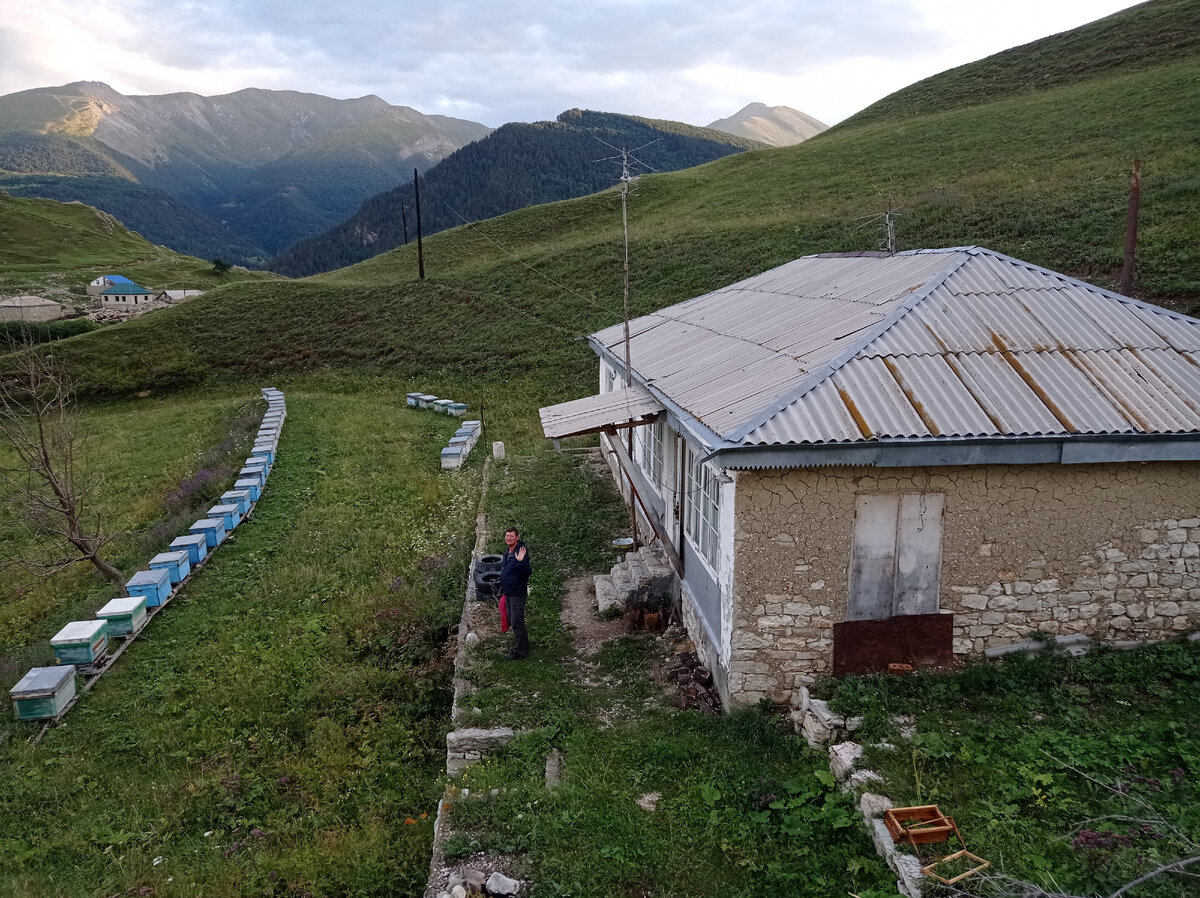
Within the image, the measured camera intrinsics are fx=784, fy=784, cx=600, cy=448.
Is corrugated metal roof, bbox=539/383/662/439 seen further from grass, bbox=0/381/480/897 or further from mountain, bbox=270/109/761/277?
mountain, bbox=270/109/761/277

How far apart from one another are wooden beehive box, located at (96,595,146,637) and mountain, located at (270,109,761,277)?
3490 inches

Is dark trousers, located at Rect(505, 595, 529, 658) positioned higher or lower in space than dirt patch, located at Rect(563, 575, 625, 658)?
higher

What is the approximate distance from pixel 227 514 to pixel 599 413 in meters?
8.30

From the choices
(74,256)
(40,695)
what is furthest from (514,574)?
(74,256)

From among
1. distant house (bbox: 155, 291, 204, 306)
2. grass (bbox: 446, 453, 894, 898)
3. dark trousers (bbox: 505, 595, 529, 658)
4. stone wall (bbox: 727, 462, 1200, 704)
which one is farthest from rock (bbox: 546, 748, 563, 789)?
distant house (bbox: 155, 291, 204, 306)

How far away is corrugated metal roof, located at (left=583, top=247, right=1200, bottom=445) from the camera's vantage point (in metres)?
7.10

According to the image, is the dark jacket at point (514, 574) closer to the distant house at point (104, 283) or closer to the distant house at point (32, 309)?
the distant house at point (32, 309)

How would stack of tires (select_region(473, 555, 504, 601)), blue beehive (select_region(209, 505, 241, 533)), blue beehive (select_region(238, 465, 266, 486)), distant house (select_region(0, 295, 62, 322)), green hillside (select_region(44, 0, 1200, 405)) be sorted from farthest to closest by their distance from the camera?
distant house (select_region(0, 295, 62, 322))
green hillside (select_region(44, 0, 1200, 405))
blue beehive (select_region(238, 465, 266, 486))
blue beehive (select_region(209, 505, 241, 533))
stack of tires (select_region(473, 555, 504, 601))

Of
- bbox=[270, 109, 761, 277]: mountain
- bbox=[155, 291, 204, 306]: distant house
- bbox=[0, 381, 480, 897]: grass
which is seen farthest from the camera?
bbox=[270, 109, 761, 277]: mountain

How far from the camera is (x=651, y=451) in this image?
40.6 feet

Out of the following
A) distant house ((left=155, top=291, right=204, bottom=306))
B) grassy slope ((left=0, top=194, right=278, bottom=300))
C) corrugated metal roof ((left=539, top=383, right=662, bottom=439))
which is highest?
grassy slope ((left=0, top=194, right=278, bottom=300))

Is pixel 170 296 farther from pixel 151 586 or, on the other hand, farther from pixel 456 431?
pixel 151 586

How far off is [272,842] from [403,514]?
887 centimetres

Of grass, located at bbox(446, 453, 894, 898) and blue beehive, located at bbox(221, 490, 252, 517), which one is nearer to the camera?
grass, located at bbox(446, 453, 894, 898)
